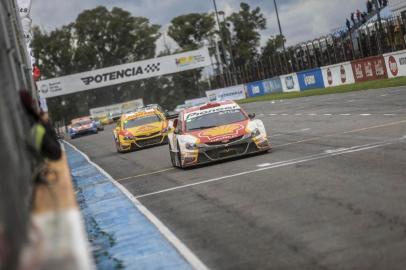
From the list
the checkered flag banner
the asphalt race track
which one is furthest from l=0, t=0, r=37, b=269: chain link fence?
the checkered flag banner

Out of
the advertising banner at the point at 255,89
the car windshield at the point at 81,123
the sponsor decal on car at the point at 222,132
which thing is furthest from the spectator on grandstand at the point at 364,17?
the sponsor decal on car at the point at 222,132

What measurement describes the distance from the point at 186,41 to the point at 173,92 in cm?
1274

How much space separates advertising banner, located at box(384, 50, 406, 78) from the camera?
3694 cm

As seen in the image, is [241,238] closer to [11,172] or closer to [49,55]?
[11,172]

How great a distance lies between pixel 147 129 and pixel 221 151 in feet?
33.2

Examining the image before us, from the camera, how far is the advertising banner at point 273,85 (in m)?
61.0

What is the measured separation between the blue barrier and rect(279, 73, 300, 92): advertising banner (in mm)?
40326

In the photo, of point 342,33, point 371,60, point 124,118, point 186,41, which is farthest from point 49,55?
point 124,118

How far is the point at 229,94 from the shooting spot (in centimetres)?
7344

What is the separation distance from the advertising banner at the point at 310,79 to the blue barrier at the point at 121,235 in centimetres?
3514

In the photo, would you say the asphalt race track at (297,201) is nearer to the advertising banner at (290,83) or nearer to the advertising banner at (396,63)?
the advertising banner at (396,63)

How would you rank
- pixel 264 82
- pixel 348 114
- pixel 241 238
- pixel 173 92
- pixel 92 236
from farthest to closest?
pixel 173 92 < pixel 264 82 < pixel 348 114 < pixel 92 236 < pixel 241 238

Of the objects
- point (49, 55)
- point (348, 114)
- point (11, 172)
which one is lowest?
point (348, 114)

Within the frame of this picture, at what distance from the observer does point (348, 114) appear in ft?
82.7
